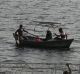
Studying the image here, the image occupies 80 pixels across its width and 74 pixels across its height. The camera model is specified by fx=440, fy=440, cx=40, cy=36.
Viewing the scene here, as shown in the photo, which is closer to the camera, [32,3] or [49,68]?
[49,68]

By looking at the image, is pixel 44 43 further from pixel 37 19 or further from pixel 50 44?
pixel 37 19

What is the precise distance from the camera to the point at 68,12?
85.2 metres

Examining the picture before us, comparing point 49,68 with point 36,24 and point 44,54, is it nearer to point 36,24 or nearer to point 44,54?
point 44,54

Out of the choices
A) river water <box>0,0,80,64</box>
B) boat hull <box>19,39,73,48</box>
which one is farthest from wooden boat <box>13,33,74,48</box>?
river water <box>0,0,80,64</box>

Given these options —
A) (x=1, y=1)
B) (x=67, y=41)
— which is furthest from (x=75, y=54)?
(x=1, y=1)

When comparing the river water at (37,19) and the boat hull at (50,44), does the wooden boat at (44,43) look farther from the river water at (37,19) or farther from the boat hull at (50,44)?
the river water at (37,19)

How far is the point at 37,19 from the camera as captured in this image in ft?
250

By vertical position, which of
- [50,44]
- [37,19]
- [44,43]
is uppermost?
[44,43]

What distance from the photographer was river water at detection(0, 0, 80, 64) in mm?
50312

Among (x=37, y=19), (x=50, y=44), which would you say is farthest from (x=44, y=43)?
(x=37, y=19)

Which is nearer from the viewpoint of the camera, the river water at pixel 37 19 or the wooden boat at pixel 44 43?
the river water at pixel 37 19

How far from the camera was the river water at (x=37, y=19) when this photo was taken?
Result: 50.3 metres

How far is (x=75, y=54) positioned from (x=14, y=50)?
7.42 m

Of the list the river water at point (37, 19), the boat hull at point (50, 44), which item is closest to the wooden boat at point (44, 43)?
the boat hull at point (50, 44)
